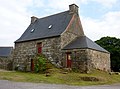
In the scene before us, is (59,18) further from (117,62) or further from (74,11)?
(117,62)

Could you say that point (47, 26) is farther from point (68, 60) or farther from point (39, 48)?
point (68, 60)

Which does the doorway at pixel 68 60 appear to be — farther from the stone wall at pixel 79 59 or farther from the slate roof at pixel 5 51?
the slate roof at pixel 5 51

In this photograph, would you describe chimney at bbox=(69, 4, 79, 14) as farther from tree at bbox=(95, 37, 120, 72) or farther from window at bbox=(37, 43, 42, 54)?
tree at bbox=(95, 37, 120, 72)

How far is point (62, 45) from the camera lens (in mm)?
22047

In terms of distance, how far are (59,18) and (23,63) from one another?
305 inches

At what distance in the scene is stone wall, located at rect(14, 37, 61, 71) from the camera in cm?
2233

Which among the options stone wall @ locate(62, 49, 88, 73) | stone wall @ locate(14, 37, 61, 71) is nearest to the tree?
stone wall @ locate(14, 37, 61, 71)

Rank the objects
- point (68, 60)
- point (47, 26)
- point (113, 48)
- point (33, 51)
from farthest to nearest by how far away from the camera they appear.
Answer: point (113, 48)
point (47, 26)
point (33, 51)
point (68, 60)

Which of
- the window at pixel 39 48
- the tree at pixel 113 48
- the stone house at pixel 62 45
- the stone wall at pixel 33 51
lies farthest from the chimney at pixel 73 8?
the tree at pixel 113 48

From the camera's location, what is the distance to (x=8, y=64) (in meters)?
30.1

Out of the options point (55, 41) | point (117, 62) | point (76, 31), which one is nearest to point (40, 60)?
point (55, 41)

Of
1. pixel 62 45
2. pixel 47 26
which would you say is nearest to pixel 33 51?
pixel 47 26

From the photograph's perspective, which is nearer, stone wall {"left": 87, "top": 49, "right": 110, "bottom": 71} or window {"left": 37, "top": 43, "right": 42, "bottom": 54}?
stone wall {"left": 87, "top": 49, "right": 110, "bottom": 71}

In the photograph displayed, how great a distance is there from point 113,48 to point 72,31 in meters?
18.4
